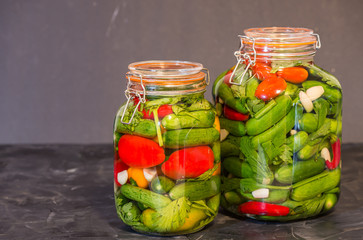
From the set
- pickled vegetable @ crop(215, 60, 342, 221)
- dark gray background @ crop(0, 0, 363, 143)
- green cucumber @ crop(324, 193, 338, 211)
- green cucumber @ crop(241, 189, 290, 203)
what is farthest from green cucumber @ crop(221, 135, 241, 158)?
dark gray background @ crop(0, 0, 363, 143)

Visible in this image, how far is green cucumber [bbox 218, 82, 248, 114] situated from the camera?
116cm

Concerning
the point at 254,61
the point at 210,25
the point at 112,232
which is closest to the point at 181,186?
the point at 112,232

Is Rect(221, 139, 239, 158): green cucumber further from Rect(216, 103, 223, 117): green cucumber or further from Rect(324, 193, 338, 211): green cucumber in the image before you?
Rect(324, 193, 338, 211): green cucumber

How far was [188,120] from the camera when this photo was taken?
1084 mm

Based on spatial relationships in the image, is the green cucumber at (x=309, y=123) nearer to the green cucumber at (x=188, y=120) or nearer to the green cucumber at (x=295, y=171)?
the green cucumber at (x=295, y=171)

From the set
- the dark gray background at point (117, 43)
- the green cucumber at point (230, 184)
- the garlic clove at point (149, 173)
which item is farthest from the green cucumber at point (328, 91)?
the dark gray background at point (117, 43)

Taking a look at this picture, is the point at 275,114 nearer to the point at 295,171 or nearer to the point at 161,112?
the point at 295,171

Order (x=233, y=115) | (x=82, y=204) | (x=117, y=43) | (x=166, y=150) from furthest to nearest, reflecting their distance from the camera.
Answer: (x=117, y=43) → (x=82, y=204) → (x=233, y=115) → (x=166, y=150)

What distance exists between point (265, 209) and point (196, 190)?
0.16 m

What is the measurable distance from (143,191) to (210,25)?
0.81 m

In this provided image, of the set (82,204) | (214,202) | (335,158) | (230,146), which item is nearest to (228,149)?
(230,146)

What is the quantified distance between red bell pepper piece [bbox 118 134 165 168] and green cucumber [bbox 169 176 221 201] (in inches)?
2.4

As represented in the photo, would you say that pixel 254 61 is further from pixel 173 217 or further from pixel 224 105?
pixel 173 217

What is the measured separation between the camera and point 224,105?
121 cm
